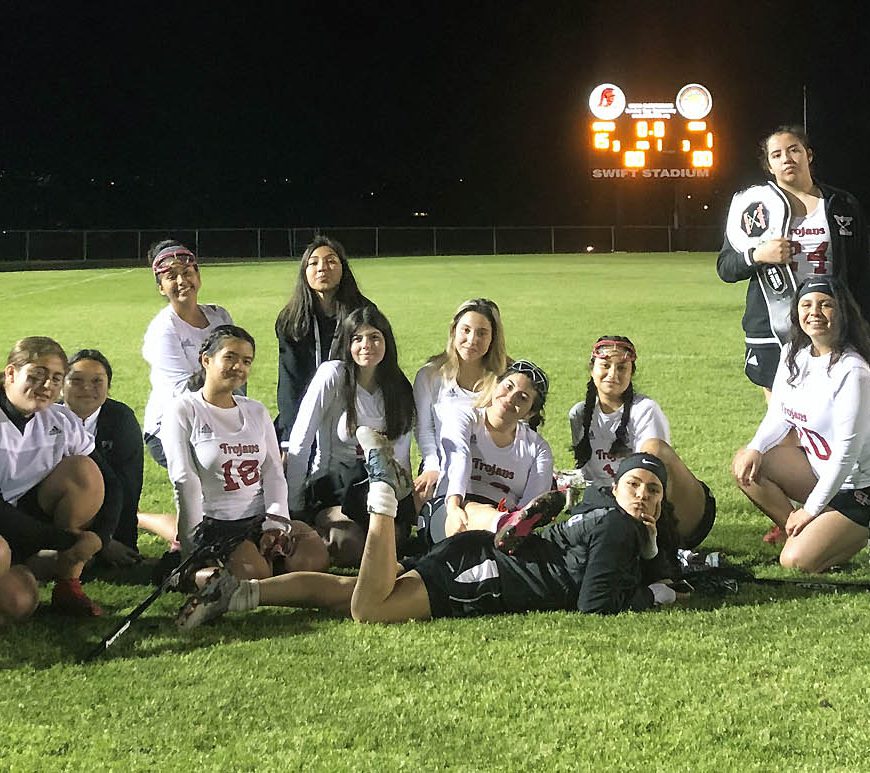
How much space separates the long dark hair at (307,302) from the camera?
5641mm

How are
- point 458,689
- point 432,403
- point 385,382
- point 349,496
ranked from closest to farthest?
point 458,689
point 349,496
point 385,382
point 432,403

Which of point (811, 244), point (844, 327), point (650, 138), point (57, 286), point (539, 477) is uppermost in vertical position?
point (650, 138)

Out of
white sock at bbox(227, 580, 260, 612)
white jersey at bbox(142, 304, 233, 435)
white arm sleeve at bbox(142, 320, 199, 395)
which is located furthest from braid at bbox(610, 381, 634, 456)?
white arm sleeve at bbox(142, 320, 199, 395)

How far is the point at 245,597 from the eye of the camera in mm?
4125

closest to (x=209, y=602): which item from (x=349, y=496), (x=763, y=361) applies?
(x=349, y=496)

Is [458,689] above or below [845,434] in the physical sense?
below

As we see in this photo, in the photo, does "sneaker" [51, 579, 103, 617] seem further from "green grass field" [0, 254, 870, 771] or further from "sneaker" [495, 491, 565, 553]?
"sneaker" [495, 491, 565, 553]

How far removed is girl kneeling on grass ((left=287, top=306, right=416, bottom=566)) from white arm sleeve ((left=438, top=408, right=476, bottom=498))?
29 centimetres

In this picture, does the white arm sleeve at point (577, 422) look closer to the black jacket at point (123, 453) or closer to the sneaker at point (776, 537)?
the sneaker at point (776, 537)

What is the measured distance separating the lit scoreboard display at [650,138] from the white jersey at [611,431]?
3639 cm

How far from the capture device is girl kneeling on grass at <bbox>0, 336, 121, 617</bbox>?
13.6 feet

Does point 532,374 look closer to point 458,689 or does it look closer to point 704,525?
point 704,525

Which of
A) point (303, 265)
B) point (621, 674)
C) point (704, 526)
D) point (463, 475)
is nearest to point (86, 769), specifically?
point (621, 674)

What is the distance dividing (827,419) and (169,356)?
118 inches
